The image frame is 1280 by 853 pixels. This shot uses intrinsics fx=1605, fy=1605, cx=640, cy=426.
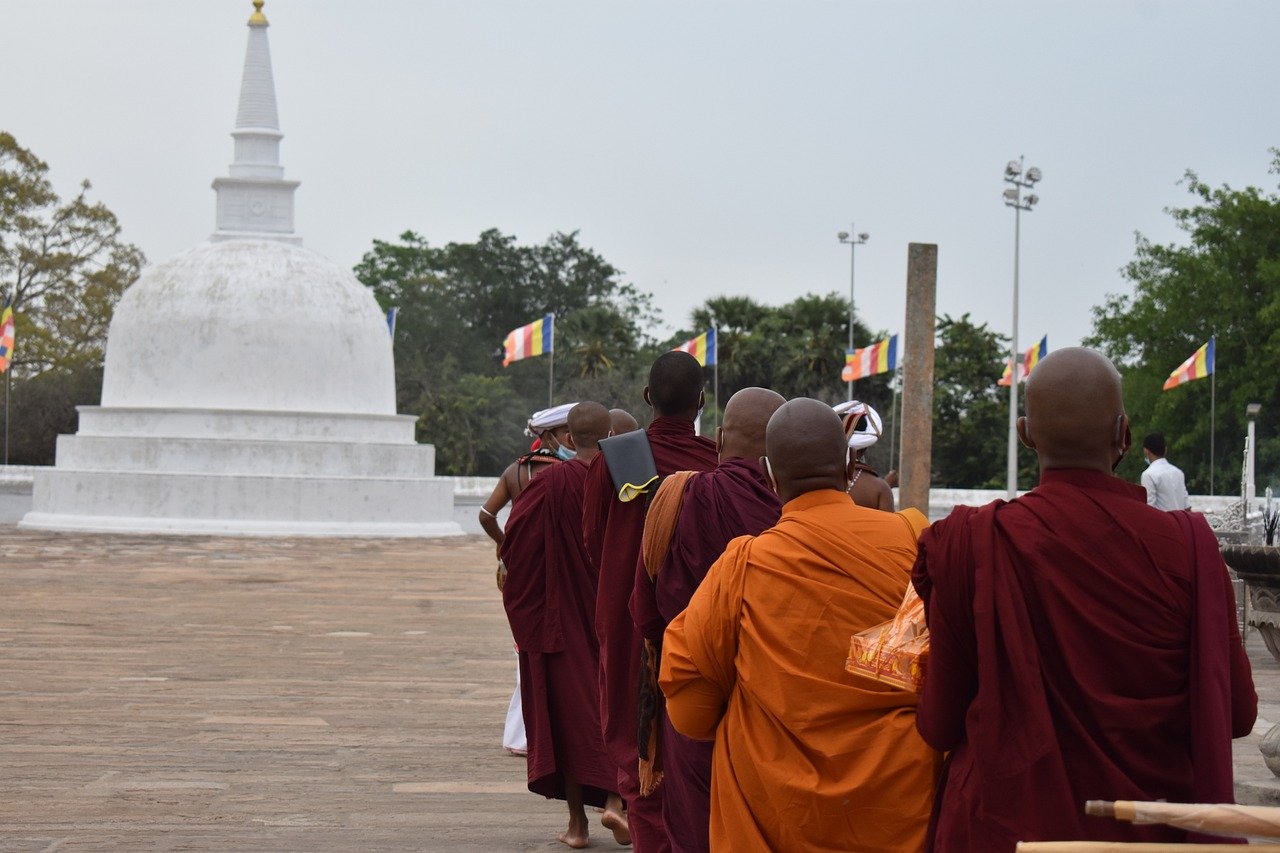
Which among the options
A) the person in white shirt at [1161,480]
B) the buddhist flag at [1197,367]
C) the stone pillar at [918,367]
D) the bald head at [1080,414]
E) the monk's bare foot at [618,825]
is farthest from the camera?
the buddhist flag at [1197,367]

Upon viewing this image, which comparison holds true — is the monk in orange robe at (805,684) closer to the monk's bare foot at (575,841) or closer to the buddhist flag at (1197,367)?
the monk's bare foot at (575,841)

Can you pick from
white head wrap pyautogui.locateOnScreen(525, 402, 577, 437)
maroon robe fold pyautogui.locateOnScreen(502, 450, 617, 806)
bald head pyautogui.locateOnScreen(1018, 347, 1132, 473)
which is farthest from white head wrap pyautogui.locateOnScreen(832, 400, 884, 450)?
bald head pyautogui.locateOnScreen(1018, 347, 1132, 473)

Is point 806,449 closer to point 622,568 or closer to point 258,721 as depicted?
point 622,568

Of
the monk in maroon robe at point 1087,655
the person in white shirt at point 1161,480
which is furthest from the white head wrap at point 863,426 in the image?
the person in white shirt at point 1161,480

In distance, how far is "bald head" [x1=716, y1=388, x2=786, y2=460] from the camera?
4.71 m

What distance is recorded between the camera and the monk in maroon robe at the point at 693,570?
4.27 meters

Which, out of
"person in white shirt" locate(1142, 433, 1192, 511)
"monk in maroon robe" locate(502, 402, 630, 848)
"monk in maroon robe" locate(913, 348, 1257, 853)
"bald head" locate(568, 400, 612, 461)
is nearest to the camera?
"monk in maroon robe" locate(913, 348, 1257, 853)

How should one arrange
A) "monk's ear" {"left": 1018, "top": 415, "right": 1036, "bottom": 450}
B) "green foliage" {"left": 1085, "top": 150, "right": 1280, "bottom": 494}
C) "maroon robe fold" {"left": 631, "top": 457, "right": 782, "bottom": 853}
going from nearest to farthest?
"monk's ear" {"left": 1018, "top": 415, "right": 1036, "bottom": 450}, "maroon robe fold" {"left": 631, "top": 457, "right": 782, "bottom": 853}, "green foliage" {"left": 1085, "top": 150, "right": 1280, "bottom": 494}

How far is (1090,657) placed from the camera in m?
2.88

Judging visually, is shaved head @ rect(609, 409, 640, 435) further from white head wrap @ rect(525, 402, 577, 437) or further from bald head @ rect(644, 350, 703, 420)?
bald head @ rect(644, 350, 703, 420)

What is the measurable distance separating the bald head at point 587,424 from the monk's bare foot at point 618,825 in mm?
1502

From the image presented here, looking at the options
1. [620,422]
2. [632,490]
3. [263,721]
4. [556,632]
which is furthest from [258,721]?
[632,490]

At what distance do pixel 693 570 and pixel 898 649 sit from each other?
1.16 metres

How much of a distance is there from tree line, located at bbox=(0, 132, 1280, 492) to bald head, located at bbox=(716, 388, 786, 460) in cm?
3661
